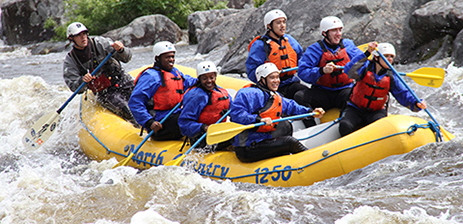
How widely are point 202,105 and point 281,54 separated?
1.37 meters

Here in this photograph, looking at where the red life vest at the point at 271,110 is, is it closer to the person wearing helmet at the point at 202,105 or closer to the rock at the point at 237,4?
the person wearing helmet at the point at 202,105

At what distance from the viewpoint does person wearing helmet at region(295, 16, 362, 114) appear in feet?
16.9

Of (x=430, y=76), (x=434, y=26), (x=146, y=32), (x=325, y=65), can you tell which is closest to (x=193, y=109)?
(x=325, y=65)

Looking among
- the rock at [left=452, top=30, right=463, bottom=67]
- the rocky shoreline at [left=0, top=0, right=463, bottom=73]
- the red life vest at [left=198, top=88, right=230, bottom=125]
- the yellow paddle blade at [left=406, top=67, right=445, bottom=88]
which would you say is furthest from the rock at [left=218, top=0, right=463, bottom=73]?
the red life vest at [left=198, top=88, right=230, bottom=125]

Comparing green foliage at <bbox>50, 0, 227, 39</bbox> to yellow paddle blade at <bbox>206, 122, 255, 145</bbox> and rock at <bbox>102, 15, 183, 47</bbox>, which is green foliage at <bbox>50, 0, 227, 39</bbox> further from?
yellow paddle blade at <bbox>206, 122, 255, 145</bbox>

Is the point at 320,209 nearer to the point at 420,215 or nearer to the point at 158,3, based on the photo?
the point at 420,215

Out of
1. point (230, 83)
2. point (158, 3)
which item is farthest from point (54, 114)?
point (158, 3)

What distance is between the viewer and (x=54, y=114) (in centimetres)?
635

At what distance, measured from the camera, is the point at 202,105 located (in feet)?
15.8

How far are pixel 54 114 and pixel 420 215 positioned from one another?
4.98m

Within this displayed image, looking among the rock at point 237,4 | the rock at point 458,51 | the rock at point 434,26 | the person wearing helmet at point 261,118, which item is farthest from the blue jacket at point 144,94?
the rock at point 237,4

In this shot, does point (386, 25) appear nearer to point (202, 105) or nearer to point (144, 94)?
point (202, 105)

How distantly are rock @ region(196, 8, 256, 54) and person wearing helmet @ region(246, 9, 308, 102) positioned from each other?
7.24m

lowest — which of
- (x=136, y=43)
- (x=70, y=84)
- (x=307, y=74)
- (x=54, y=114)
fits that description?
(x=136, y=43)
